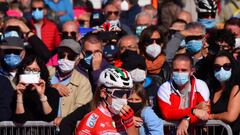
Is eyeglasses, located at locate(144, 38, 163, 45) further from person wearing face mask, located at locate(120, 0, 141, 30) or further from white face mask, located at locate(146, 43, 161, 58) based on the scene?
person wearing face mask, located at locate(120, 0, 141, 30)

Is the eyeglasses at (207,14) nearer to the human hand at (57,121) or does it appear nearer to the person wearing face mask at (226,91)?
the person wearing face mask at (226,91)

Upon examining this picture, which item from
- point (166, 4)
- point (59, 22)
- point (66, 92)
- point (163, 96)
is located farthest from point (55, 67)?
point (166, 4)

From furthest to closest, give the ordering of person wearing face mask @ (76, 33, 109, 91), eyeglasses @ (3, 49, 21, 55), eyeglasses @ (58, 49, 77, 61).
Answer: eyeglasses @ (3, 49, 21, 55) < person wearing face mask @ (76, 33, 109, 91) < eyeglasses @ (58, 49, 77, 61)

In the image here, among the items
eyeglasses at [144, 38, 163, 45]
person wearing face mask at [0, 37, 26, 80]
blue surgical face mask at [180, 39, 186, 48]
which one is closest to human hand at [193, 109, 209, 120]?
eyeglasses at [144, 38, 163, 45]

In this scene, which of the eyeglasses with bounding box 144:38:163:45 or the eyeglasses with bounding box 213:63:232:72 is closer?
the eyeglasses with bounding box 213:63:232:72

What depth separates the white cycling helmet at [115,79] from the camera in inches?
435

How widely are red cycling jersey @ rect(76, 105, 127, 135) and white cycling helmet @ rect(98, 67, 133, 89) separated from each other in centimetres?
25

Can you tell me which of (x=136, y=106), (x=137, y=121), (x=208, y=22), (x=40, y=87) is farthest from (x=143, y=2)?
(x=137, y=121)

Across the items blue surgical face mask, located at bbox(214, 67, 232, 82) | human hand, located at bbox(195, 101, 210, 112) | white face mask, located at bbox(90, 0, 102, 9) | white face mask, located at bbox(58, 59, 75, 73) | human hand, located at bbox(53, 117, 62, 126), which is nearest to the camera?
human hand, located at bbox(53, 117, 62, 126)

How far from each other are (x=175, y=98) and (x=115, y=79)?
187 centimetres

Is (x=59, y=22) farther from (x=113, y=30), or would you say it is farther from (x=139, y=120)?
(x=139, y=120)

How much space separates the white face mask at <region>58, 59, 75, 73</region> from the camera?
13352 mm

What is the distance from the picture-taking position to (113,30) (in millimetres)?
15594

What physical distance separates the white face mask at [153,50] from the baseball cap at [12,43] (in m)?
1.64
